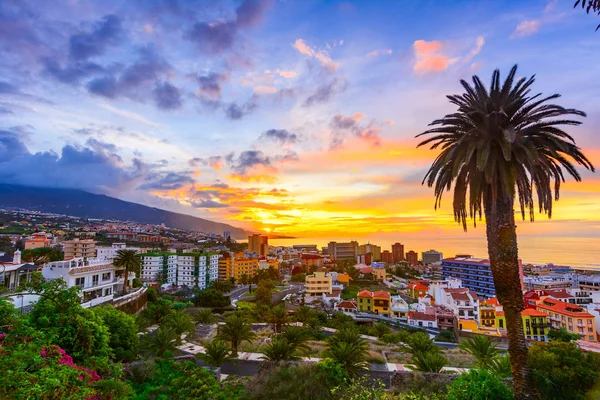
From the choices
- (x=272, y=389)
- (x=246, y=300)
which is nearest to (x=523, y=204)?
(x=272, y=389)

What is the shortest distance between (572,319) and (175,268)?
59.3 meters

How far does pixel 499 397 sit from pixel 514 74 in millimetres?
8211

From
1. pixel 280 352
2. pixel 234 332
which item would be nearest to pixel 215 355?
pixel 280 352

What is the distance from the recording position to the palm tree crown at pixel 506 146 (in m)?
7.93

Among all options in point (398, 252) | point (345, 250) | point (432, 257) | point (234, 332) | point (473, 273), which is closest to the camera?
point (234, 332)

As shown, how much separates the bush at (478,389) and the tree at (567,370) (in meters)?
1.98

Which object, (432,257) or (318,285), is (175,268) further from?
(432,257)

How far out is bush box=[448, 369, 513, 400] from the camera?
332 inches

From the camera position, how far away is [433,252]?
524ft

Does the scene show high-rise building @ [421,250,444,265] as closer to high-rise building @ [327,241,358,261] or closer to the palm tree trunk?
high-rise building @ [327,241,358,261]

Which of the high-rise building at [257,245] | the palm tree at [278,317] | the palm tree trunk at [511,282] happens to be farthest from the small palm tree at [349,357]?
the high-rise building at [257,245]

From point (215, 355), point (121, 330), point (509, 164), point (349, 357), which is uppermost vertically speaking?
point (509, 164)

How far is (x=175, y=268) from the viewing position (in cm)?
6316

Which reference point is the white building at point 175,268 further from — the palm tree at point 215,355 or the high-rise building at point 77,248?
the palm tree at point 215,355
